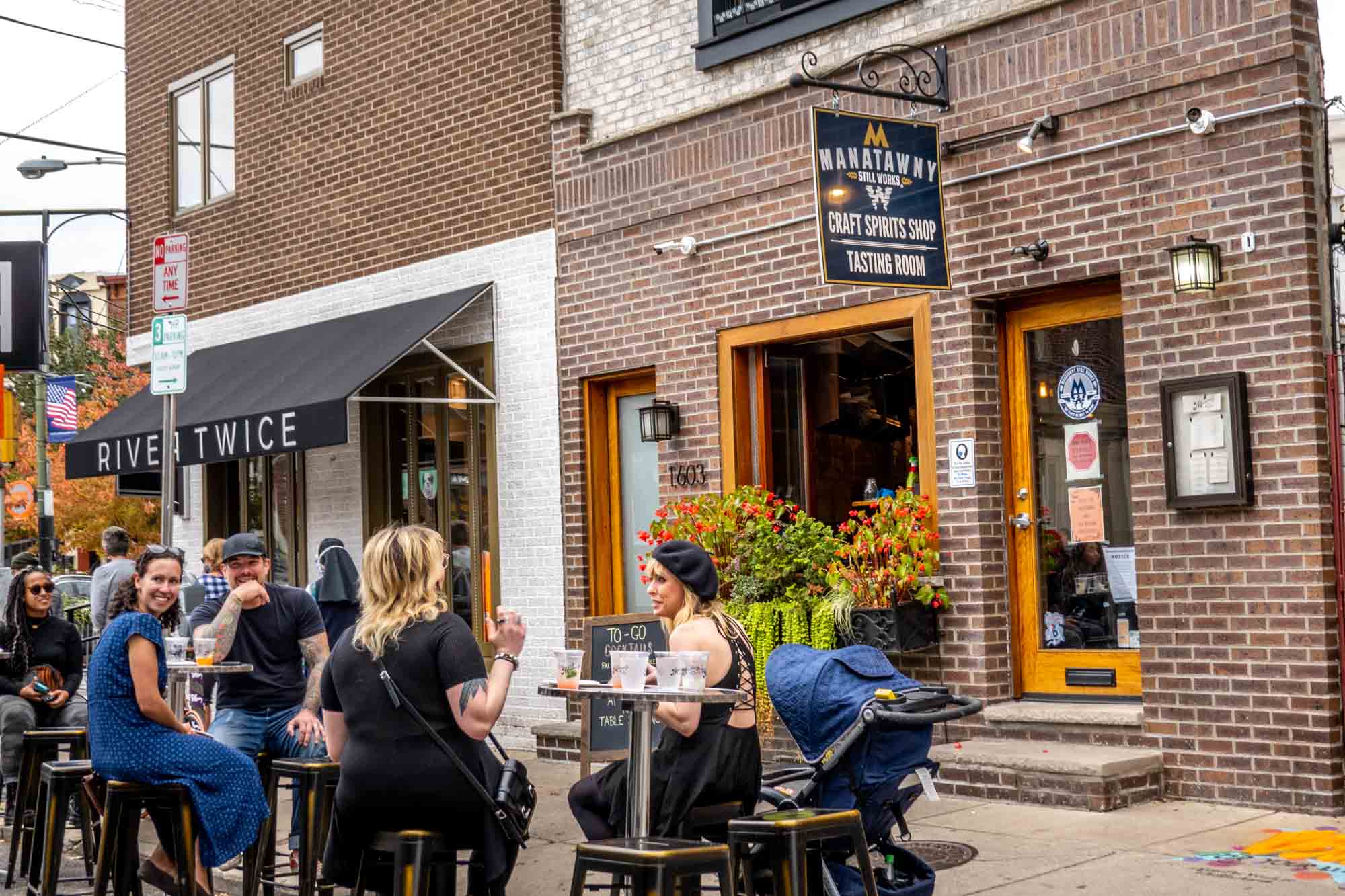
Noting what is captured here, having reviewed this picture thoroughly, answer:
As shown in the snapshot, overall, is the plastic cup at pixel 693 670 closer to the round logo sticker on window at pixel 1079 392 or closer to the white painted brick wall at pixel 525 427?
the round logo sticker on window at pixel 1079 392

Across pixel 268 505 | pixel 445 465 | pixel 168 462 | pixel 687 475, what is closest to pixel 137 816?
pixel 168 462

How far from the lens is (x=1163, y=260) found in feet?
26.6

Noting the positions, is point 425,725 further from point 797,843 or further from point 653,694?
point 797,843

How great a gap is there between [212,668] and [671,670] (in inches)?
116

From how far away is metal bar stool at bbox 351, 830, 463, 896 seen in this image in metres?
4.99

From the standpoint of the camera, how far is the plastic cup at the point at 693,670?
514cm

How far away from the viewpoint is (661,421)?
10859 millimetres

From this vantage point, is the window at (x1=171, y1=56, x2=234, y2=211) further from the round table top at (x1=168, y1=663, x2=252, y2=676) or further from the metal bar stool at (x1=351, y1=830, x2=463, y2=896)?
the metal bar stool at (x1=351, y1=830, x2=463, y2=896)

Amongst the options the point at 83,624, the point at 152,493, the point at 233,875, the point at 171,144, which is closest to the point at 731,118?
the point at 233,875

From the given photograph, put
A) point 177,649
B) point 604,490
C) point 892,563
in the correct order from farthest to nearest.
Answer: point 604,490
point 892,563
point 177,649

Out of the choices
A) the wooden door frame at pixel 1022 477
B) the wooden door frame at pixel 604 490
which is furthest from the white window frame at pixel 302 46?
the wooden door frame at pixel 1022 477

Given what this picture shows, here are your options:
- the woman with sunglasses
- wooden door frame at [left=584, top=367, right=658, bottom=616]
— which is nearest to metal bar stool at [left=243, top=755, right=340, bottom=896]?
the woman with sunglasses

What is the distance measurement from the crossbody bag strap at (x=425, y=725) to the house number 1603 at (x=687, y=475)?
575 cm

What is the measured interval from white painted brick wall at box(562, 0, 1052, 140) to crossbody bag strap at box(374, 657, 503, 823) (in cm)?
578
